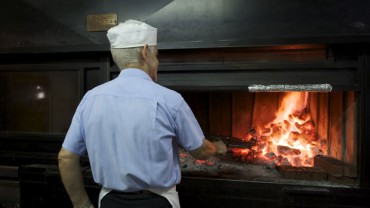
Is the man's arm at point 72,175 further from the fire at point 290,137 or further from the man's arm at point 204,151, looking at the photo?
the fire at point 290,137

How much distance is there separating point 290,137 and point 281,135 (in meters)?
0.07

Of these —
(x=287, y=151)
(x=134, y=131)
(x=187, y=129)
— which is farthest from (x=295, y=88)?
(x=134, y=131)

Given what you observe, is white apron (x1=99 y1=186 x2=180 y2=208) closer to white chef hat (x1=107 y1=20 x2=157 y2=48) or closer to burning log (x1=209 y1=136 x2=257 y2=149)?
white chef hat (x1=107 y1=20 x2=157 y2=48)

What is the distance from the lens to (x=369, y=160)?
74.4 inches

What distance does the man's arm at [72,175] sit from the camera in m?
1.47

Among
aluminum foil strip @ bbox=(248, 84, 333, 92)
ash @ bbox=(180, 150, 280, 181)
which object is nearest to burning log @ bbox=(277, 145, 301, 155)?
ash @ bbox=(180, 150, 280, 181)

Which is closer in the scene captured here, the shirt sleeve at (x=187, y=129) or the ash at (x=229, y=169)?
the shirt sleeve at (x=187, y=129)

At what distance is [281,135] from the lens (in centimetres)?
252

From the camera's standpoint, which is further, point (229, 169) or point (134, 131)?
point (229, 169)

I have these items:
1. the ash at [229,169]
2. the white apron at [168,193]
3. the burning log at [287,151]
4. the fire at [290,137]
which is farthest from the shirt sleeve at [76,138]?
the burning log at [287,151]

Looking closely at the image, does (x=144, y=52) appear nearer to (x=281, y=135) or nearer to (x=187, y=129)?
(x=187, y=129)

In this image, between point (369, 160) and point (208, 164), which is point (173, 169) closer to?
point (208, 164)

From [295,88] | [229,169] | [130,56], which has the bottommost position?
[229,169]

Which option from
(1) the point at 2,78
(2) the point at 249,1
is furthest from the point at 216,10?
(1) the point at 2,78
